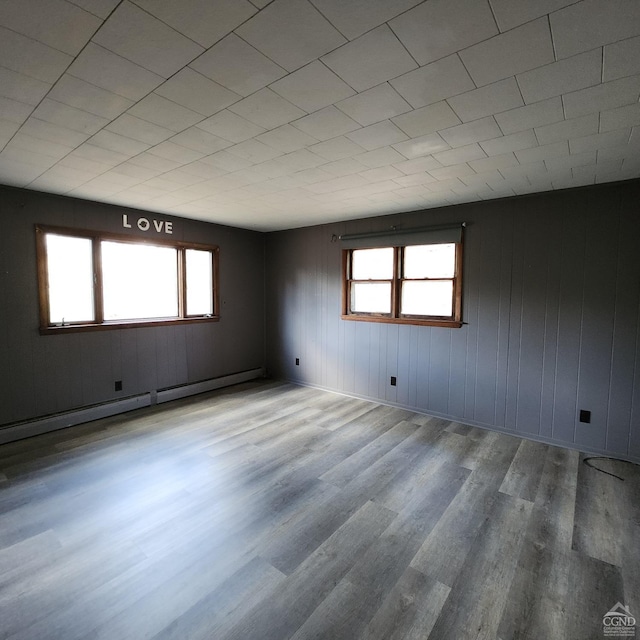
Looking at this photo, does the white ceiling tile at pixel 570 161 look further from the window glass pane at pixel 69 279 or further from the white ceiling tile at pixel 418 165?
the window glass pane at pixel 69 279

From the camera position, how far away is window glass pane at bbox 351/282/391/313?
471cm

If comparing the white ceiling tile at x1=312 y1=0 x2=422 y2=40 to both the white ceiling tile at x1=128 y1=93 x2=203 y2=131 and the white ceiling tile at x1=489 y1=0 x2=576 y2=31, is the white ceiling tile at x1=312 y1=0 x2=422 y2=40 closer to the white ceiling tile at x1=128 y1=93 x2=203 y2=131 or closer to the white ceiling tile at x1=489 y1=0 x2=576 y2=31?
the white ceiling tile at x1=489 y1=0 x2=576 y2=31

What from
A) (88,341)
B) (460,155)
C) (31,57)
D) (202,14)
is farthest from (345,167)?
(88,341)

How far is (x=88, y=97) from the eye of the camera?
180 centimetres

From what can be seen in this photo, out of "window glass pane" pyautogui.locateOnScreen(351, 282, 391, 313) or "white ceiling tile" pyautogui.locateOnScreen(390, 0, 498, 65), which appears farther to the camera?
"window glass pane" pyautogui.locateOnScreen(351, 282, 391, 313)

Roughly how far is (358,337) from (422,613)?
3510 millimetres

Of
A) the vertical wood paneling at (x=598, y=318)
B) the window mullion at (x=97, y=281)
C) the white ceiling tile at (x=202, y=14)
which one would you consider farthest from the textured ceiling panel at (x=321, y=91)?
the window mullion at (x=97, y=281)

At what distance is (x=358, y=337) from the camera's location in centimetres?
494

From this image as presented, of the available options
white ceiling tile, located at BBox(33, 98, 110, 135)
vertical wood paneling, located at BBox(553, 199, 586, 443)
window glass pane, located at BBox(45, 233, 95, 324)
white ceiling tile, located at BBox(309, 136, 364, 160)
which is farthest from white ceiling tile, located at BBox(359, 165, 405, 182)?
window glass pane, located at BBox(45, 233, 95, 324)

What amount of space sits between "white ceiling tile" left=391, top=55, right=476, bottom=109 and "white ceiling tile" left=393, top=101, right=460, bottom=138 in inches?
3.2

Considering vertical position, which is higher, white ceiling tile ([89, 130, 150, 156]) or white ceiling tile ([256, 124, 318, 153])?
white ceiling tile ([256, 124, 318, 153])

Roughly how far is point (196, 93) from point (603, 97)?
2.09 metres

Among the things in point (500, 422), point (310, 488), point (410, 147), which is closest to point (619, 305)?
point (500, 422)

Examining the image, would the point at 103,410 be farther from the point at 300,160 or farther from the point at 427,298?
the point at 427,298
